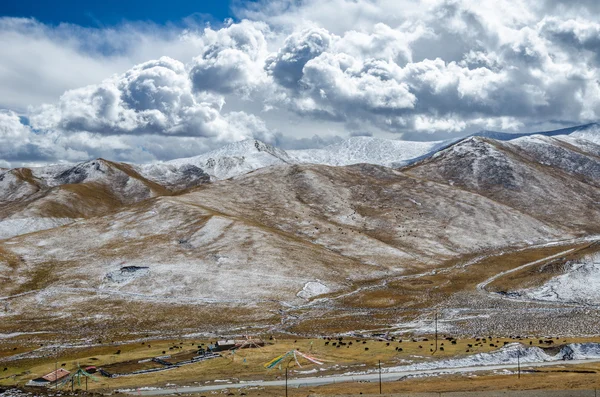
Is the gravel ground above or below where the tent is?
below

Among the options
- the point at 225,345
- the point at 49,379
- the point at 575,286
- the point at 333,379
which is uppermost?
the point at 575,286

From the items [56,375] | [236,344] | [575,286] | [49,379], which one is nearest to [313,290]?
[236,344]

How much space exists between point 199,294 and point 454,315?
70.4 m

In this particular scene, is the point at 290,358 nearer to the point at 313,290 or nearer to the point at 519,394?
the point at 519,394

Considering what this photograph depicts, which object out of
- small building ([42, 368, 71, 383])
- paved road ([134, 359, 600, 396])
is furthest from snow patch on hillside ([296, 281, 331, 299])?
small building ([42, 368, 71, 383])

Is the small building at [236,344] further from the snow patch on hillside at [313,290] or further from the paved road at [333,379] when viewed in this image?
the snow patch on hillside at [313,290]

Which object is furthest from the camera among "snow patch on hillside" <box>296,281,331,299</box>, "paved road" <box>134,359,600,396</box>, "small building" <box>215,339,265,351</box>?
"snow patch on hillside" <box>296,281,331,299</box>

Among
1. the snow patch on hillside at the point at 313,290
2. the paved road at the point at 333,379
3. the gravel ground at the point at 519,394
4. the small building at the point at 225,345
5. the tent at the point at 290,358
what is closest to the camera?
the gravel ground at the point at 519,394

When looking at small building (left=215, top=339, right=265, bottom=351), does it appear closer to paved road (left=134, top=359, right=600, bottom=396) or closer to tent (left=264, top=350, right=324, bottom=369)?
tent (left=264, top=350, right=324, bottom=369)

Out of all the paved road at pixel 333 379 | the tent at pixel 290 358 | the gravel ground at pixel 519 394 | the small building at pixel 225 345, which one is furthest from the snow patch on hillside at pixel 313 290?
the gravel ground at pixel 519 394

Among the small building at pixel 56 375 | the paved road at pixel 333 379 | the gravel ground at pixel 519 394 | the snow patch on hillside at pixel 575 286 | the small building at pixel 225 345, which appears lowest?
the paved road at pixel 333 379

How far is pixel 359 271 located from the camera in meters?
184

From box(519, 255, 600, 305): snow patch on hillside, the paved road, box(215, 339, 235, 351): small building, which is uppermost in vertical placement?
box(519, 255, 600, 305): snow patch on hillside

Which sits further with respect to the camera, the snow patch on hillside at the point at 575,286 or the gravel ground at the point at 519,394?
the snow patch on hillside at the point at 575,286
